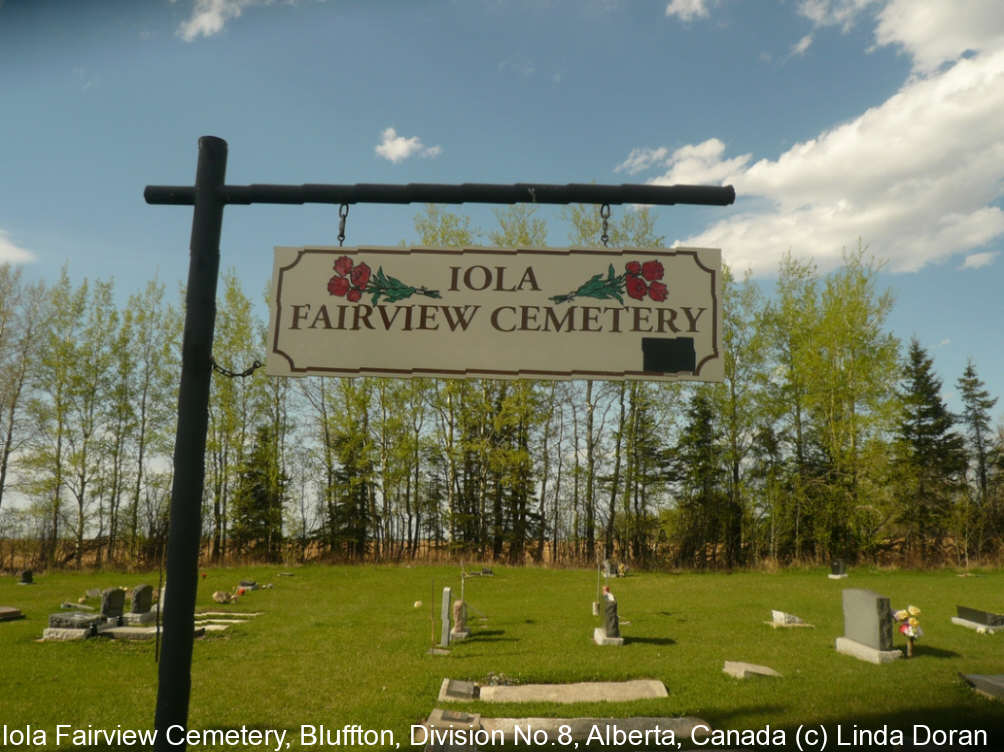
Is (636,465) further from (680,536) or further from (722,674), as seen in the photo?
(722,674)

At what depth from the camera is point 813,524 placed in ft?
86.5

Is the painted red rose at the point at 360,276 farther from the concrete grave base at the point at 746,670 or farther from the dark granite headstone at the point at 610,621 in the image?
the dark granite headstone at the point at 610,621

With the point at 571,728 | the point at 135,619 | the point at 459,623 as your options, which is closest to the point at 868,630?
the point at 571,728

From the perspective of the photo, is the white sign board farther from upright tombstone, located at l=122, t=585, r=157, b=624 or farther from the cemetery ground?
upright tombstone, located at l=122, t=585, r=157, b=624

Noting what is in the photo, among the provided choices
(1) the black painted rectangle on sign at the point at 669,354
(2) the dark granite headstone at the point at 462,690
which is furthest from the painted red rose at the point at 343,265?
(2) the dark granite headstone at the point at 462,690

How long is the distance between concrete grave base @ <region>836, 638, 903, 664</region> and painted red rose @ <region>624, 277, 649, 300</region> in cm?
1088

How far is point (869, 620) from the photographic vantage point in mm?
10766

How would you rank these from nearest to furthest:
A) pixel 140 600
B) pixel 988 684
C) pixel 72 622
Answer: pixel 988 684, pixel 72 622, pixel 140 600

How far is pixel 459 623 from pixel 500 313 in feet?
37.9

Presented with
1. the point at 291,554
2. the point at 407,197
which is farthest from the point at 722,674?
the point at 291,554

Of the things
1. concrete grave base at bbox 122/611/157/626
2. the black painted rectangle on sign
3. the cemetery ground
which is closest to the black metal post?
the black painted rectangle on sign

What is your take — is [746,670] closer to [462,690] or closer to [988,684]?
[988,684]

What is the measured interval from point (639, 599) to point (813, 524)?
42.1 ft

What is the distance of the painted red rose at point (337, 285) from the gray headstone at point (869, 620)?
1148cm
